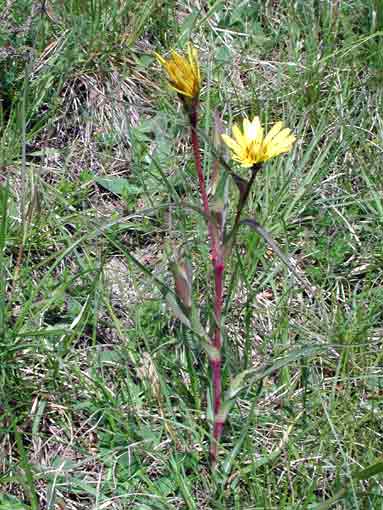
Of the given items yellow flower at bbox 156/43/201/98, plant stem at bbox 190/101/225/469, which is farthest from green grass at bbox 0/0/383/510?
yellow flower at bbox 156/43/201/98

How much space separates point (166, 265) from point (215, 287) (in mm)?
475

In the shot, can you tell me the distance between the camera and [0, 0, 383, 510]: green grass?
1570 mm

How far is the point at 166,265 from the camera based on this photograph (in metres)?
1.95

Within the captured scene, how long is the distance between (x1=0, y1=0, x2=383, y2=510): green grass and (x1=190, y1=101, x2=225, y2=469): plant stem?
5 centimetres

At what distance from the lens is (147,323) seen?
1836mm

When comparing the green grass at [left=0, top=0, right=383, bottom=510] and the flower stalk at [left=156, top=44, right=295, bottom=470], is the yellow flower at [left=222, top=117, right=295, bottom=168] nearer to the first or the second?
the flower stalk at [left=156, top=44, right=295, bottom=470]

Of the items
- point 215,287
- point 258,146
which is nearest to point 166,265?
point 215,287

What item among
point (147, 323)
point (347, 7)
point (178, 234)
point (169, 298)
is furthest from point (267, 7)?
point (169, 298)

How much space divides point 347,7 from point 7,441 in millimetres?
1691

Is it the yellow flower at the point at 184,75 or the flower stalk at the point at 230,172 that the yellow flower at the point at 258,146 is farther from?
the yellow flower at the point at 184,75

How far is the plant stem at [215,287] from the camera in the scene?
4.45 ft

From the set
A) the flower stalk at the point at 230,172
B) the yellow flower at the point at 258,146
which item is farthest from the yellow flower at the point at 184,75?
the yellow flower at the point at 258,146

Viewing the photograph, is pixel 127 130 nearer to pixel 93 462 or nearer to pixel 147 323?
pixel 147 323

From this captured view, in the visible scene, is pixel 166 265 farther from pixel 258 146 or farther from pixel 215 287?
pixel 258 146
